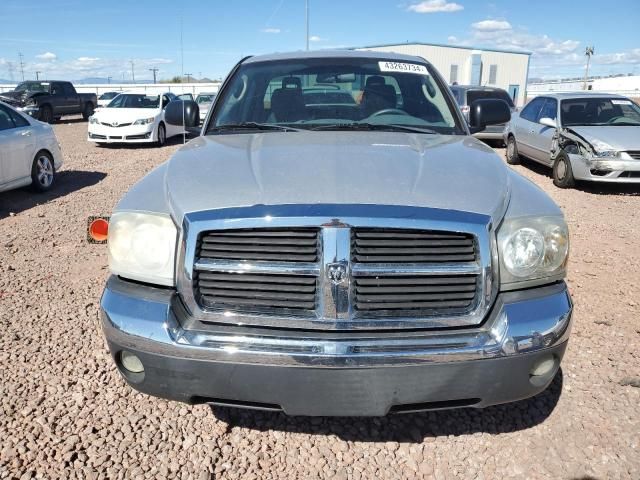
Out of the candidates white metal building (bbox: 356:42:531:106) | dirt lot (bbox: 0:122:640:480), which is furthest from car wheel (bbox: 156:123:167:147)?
white metal building (bbox: 356:42:531:106)

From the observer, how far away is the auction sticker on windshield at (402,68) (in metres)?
3.75

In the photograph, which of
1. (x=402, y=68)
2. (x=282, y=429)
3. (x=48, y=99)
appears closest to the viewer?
(x=282, y=429)

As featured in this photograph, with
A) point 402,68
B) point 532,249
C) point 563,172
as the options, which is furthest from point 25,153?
point 563,172

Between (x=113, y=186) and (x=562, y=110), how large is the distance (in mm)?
8060

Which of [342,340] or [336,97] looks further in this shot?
[336,97]

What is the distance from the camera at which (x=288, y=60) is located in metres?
3.85

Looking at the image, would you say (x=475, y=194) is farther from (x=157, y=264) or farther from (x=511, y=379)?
(x=157, y=264)

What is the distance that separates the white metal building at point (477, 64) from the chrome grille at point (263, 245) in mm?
49215

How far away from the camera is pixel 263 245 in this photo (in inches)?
78.9

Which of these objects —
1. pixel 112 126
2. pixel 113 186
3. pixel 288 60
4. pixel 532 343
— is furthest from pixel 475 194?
pixel 112 126

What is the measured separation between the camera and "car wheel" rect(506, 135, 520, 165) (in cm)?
1104

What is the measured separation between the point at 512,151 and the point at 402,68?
825 centimetres

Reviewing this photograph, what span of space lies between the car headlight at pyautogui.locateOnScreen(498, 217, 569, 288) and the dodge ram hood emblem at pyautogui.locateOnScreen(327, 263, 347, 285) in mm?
648

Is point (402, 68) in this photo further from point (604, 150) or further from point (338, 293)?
point (604, 150)
